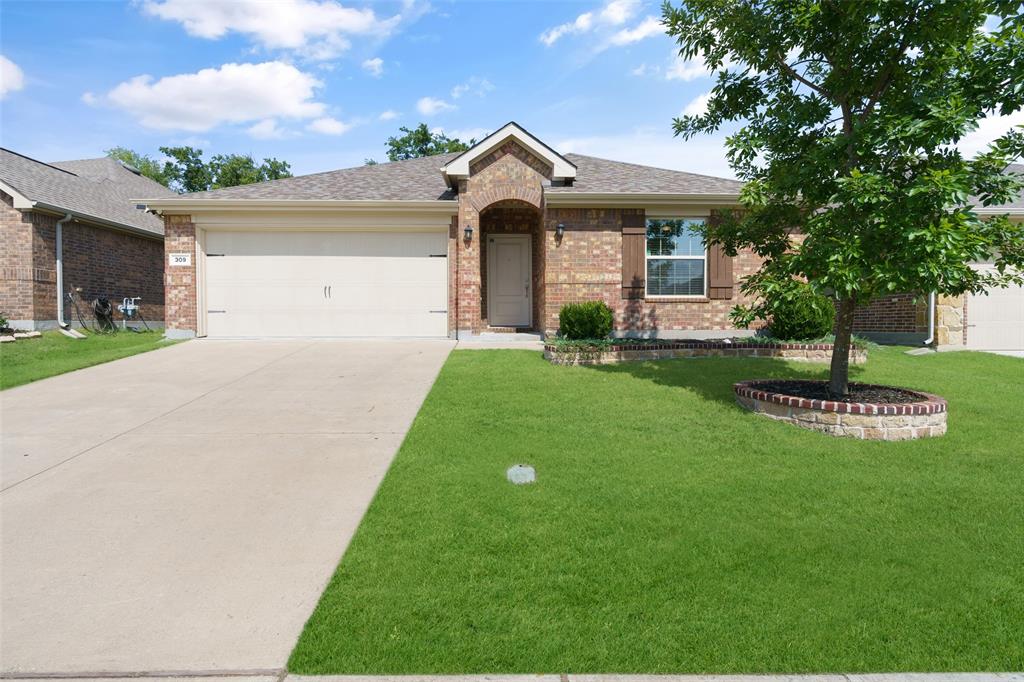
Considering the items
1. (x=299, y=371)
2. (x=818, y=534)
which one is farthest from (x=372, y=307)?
(x=818, y=534)

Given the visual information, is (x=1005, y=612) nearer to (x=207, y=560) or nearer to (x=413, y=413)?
(x=207, y=560)

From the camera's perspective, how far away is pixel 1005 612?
2.76 metres

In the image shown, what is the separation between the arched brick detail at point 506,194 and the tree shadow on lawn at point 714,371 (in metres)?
4.58

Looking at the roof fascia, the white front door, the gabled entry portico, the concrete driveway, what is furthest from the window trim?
the concrete driveway

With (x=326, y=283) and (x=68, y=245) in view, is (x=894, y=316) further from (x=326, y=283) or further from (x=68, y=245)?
(x=68, y=245)

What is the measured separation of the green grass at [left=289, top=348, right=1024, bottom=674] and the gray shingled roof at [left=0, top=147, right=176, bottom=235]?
12158mm

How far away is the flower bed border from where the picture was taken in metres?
9.49

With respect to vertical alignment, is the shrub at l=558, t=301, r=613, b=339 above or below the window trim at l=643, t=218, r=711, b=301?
below

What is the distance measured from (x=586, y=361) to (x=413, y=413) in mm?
3941

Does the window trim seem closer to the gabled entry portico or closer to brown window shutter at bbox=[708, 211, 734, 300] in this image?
brown window shutter at bbox=[708, 211, 734, 300]

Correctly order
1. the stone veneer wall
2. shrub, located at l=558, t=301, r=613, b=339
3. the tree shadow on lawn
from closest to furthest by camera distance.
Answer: the tree shadow on lawn < shrub, located at l=558, t=301, r=613, b=339 < the stone veneer wall

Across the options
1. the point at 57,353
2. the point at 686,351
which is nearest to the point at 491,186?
the point at 686,351

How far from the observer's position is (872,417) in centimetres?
561

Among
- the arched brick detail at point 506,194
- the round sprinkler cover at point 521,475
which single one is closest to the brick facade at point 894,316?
the arched brick detail at point 506,194
